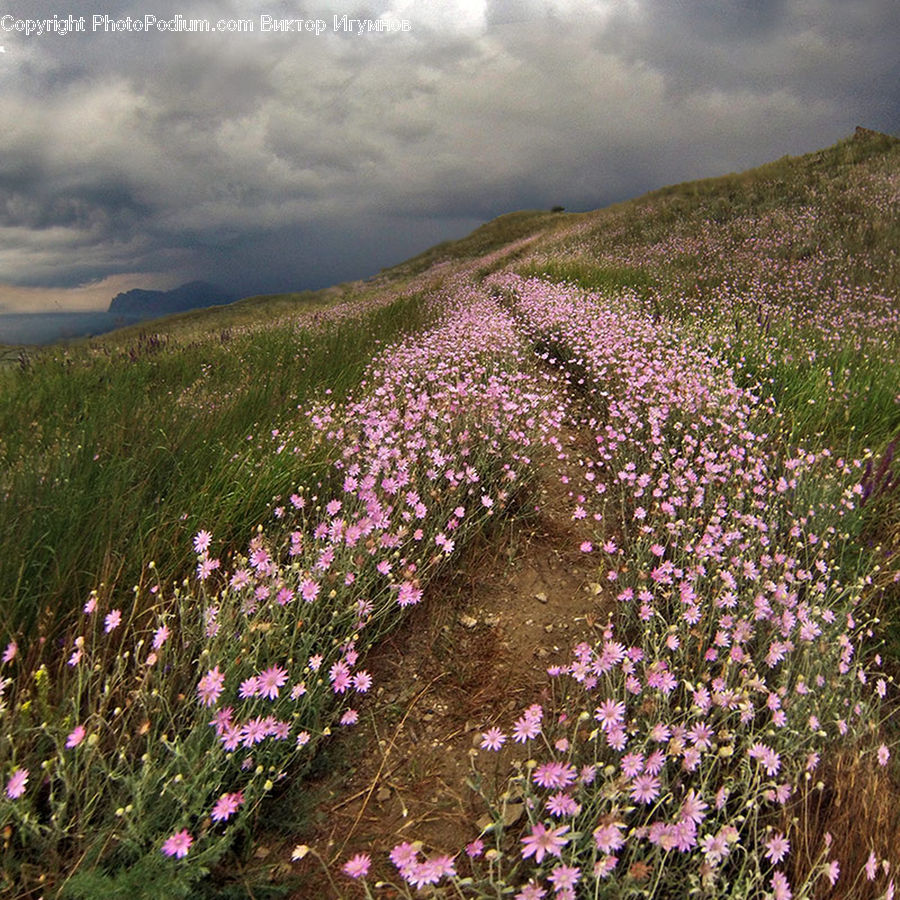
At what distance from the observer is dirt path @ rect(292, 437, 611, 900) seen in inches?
80.1

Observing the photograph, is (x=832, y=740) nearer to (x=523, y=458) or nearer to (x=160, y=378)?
(x=523, y=458)

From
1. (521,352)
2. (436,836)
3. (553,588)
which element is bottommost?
(436,836)

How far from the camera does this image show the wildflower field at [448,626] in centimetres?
174

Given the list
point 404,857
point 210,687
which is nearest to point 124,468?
point 210,687

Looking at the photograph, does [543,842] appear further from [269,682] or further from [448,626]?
[448,626]

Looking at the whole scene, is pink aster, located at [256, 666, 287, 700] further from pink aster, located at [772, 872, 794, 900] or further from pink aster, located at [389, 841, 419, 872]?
pink aster, located at [772, 872, 794, 900]

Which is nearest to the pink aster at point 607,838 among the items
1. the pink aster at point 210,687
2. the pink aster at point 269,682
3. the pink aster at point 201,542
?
the pink aster at point 269,682

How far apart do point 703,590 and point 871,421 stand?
3353mm

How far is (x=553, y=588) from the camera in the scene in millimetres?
3348

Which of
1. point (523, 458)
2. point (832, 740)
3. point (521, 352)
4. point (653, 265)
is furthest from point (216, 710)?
point (653, 265)

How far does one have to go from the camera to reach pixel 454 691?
2.67 meters

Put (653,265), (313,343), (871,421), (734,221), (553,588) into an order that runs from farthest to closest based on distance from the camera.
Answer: (734,221), (653,265), (313,343), (871,421), (553,588)

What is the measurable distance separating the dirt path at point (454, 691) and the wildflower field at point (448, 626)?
3cm

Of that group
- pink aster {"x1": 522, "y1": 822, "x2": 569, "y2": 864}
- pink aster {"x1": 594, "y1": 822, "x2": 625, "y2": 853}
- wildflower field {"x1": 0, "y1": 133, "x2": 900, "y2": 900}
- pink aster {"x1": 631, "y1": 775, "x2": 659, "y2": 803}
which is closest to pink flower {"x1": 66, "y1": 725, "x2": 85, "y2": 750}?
wildflower field {"x1": 0, "y1": 133, "x2": 900, "y2": 900}
